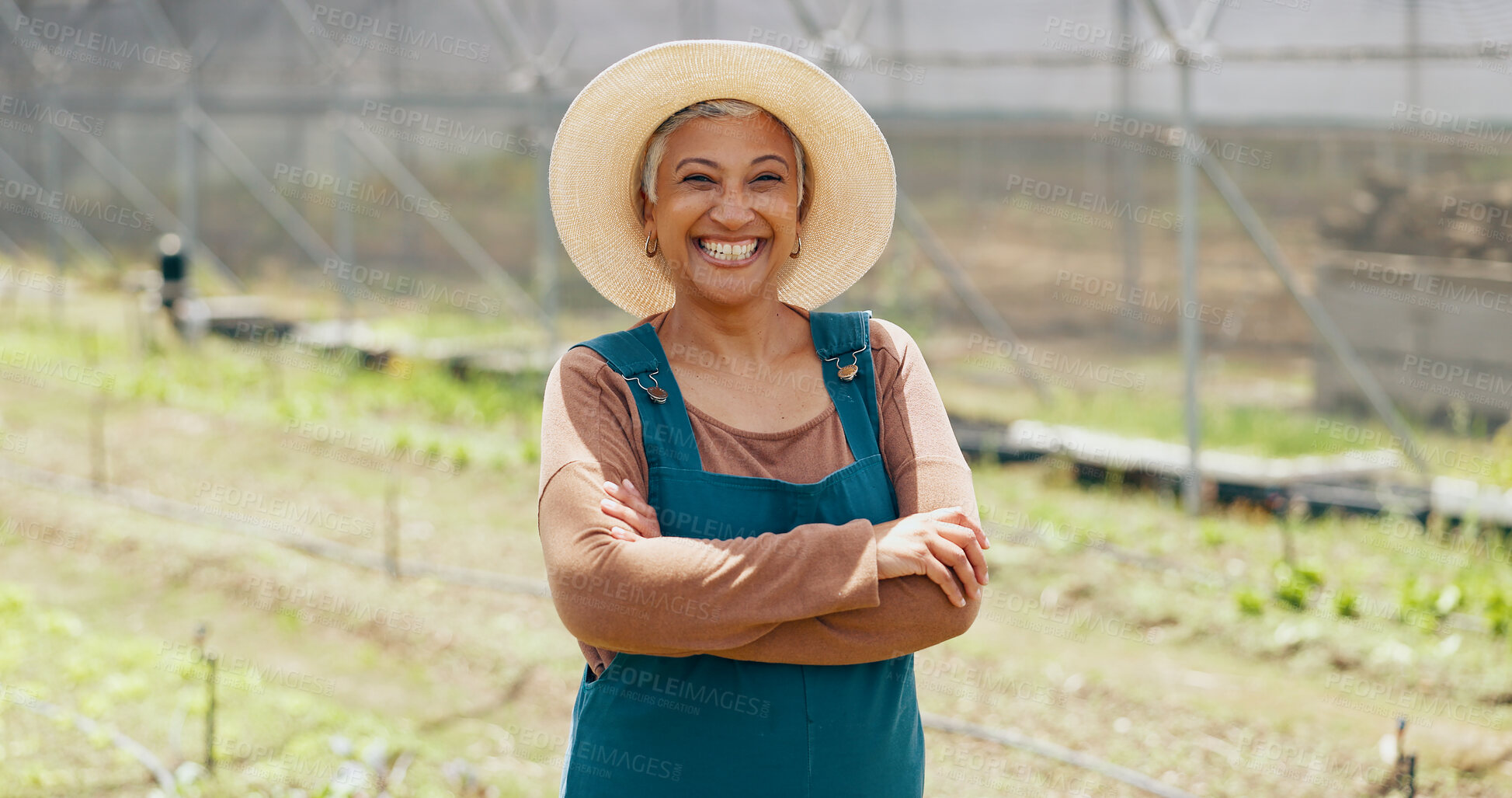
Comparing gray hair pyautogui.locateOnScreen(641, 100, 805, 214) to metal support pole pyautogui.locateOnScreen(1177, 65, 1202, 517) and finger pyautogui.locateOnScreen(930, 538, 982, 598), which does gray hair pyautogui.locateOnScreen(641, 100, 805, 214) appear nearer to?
finger pyautogui.locateOnScreen(930, 538, 982, 598)

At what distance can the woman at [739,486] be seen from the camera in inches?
68.1

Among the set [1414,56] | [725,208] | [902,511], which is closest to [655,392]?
[725,208]

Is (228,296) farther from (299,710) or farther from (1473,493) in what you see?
(1473,493)

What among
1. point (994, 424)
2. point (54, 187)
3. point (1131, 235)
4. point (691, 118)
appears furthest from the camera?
point (54, 187)

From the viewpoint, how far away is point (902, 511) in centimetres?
191

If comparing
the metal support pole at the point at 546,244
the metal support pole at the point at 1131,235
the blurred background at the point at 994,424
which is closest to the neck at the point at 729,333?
the blurred background at the point at 994,424

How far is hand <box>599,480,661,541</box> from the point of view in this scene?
176cm

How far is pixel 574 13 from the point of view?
28.5 feet

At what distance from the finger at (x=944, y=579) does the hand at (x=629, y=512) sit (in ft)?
1.16

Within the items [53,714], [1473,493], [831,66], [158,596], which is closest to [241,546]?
[158,596]

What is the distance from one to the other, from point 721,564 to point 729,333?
404mm

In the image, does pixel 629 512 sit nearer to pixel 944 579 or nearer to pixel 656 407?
pixel 656 407

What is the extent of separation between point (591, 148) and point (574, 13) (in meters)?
7.01

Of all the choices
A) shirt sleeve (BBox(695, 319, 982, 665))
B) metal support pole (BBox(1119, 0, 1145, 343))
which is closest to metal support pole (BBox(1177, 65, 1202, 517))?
metal support pole (BBox(1119, 0, 1145, 343))
